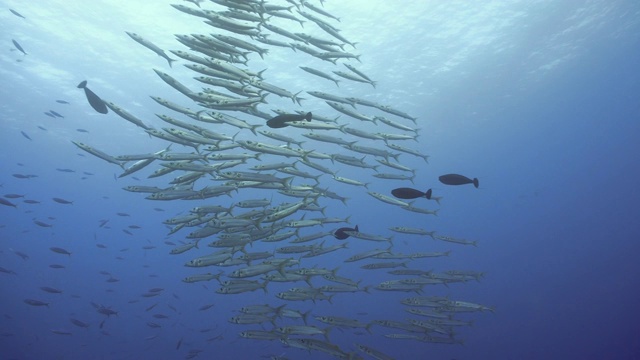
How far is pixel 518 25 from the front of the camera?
67.7 feet

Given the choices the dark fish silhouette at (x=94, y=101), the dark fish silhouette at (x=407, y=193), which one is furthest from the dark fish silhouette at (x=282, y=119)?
the dark fish silhouette at (x=94, y=101)

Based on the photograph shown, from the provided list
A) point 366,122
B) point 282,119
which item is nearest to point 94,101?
point 282,119

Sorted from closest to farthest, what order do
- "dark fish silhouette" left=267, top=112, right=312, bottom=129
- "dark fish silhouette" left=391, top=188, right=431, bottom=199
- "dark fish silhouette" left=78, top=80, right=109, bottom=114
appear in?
"dark fish silhouette" left=267, top=112, right=312, bottom=129, "dark fish silhouette" left=78, top=80, right=109, bottom=114, "dark fish silhouette" left=391, top=188, right=431, bottom=199

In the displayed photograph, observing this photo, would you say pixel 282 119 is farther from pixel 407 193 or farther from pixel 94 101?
pixel 94 101

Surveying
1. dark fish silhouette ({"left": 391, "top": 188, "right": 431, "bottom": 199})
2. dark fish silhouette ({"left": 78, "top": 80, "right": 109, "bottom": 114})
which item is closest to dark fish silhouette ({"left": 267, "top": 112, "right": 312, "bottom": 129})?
dark fish silhouette ({"left": 391, "top": 188, "right": 431, "bottom": 199})

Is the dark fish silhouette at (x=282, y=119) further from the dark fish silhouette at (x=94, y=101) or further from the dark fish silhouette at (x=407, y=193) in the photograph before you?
the dark fish silhouette at (x=94, y=101)

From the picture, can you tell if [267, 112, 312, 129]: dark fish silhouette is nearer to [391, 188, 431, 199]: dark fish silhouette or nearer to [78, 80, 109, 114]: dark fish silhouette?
[391, 188, 431, 199]: dark fish silhouette

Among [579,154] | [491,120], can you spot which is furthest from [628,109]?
[491,120]

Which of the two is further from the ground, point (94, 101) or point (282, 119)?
point (282, 119)

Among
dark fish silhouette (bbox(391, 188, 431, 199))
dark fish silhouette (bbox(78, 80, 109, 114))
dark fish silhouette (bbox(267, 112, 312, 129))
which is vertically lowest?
dark fish silhouette (bbox(78, 80, 109, 114))

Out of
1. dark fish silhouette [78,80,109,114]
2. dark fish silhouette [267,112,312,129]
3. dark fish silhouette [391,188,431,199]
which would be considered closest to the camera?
dark fish silhouette [267,112,312,129]

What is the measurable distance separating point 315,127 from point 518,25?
18580 millimetres

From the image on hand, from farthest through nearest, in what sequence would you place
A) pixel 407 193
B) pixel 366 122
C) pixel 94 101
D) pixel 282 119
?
1. pixel 366 122
2. pixel 407 193
3. pixel 94 101
4. pixel 282 119

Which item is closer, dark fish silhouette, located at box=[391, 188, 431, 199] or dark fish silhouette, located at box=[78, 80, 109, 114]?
dark fish silhouette, located at box=[78, 80, 109, 114]
